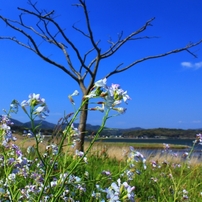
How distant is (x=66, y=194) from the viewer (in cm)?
221

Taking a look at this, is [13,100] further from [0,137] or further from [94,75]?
[94,75]

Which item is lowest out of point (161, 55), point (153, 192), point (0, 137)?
point (153, 192)

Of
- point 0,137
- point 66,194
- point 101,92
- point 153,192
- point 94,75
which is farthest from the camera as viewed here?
point 94,75

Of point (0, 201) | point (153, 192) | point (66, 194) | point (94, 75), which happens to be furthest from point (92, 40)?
point (0, 201)

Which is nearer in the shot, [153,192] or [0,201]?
[0,201]

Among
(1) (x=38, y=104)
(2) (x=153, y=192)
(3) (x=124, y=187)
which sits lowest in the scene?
(2) (x=153, y=192)

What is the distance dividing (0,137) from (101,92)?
78 centimetres

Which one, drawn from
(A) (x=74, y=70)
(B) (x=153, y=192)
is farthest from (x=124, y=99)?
(A) (x=74, y=70)

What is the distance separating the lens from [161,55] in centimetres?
914

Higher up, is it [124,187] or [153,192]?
[124,187]

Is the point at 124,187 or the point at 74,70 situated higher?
the point at 74,70

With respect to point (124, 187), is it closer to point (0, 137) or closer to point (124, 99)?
point (124, 99)

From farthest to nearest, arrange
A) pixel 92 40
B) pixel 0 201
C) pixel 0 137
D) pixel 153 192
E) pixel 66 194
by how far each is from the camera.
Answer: pixel 92 40
pixel 153 192
pixel 66 194
pixel 0 137
pixel 0 201

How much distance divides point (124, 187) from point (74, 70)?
767cm
